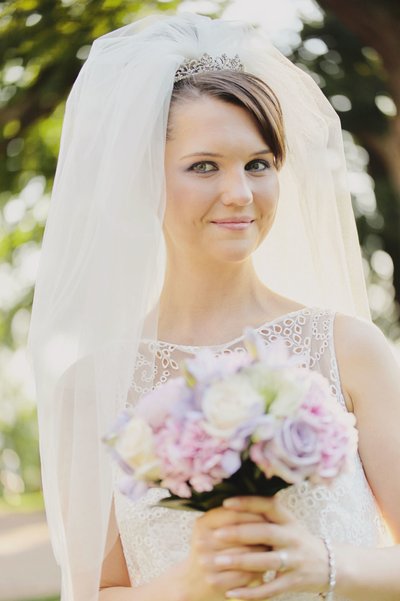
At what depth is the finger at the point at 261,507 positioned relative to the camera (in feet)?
8.08

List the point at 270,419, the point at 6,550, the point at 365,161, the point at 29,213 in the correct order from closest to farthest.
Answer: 1. the point at 270,419
2. the point at 29,213
3. the point at 365,161
4. the point at 6,550

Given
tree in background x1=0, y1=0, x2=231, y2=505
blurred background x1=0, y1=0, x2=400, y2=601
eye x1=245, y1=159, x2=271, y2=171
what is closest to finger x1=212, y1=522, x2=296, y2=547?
eye x1=245, y1=159, x2=271, y2=171

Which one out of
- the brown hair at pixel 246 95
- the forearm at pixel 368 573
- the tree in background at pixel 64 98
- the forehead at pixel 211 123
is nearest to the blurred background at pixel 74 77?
the tree in background at pixel 64 98

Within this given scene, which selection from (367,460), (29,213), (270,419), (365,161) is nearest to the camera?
(270,419)

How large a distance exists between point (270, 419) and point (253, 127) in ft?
4.48

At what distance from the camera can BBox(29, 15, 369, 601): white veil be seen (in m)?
3.30

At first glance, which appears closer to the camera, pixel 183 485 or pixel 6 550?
pixel 183 485

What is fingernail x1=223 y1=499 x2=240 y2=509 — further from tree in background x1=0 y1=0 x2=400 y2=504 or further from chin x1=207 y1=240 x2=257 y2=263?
tree in background x1=0 y1=0 x2=400 y2=504

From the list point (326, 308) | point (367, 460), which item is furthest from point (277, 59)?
point (367, 460)

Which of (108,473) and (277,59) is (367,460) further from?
(277,59)

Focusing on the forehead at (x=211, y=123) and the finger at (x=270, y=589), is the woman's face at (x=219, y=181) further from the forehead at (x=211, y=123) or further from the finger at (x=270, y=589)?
the finger at (x=270, y=589)

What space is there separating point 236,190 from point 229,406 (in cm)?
111

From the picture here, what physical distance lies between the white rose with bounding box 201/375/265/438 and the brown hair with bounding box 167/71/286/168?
1.31 meters

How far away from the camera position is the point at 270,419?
2223 millimetres
